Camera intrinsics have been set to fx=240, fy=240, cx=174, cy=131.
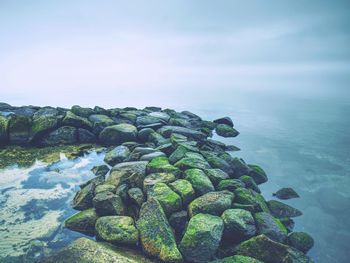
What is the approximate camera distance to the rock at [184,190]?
24.6ft

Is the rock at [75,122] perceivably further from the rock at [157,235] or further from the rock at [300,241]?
the rock at [300,241]

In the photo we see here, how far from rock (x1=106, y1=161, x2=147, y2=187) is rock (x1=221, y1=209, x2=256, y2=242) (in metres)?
3.25

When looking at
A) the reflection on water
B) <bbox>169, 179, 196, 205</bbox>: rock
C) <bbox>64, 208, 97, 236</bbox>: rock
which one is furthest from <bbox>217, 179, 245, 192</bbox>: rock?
the reflection on water

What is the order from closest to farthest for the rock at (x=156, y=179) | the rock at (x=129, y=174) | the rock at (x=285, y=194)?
the rock at (x=156, y=179) → the rock at (x=129, y=174) → the rock at (x=285, y=194)

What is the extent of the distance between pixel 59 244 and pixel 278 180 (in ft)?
37.6

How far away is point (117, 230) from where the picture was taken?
605cm

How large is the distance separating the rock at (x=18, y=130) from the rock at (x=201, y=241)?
11.2 m

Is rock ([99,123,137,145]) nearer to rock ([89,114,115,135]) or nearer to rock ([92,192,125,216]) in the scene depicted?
rock ([89,114,115,135])

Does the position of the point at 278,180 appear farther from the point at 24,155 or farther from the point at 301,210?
the point at 24,155

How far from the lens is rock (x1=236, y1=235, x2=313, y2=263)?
5734 millimetres

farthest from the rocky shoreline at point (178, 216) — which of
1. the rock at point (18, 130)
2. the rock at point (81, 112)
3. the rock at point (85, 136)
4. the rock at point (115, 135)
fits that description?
the rock at point (81, 112)

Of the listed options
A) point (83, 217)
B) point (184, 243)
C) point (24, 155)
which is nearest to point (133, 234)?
point (184, 243)

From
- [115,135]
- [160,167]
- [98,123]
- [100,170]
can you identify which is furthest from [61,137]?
[160,167]

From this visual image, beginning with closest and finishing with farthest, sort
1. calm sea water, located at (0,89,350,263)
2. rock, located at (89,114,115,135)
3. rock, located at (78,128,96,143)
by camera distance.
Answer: calm sea water, located at (0,89,350,263) < rock, located at (78,128,96,143) < rock, located at (89,114,115,135)
